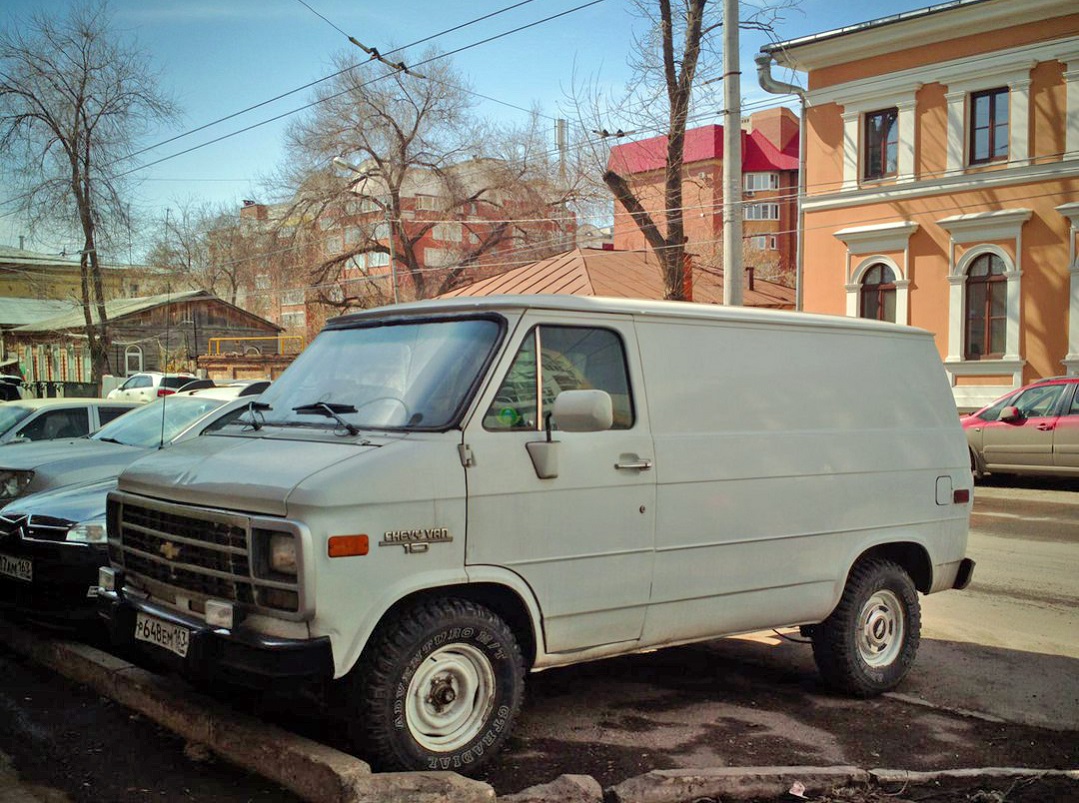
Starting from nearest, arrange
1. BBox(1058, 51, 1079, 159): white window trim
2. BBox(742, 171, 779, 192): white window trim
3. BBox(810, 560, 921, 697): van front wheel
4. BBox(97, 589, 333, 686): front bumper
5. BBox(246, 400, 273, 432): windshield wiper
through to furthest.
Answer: BBox(97, 589, 333, 686): front bumper, BBox(246, 400, 273, 432): windshield wiper, BBox(810, 560, 921, 697): van front wheel, BBox(1058, 51, 1079, 159): white window trim, BBox(742, 171, 779, 192): white window trim

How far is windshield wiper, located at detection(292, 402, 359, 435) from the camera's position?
473 cm

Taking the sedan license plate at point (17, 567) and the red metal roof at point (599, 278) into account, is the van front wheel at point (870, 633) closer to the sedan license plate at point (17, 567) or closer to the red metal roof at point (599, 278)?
the sedan license plate at point (17, 567)

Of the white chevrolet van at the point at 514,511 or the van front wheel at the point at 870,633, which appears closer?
the white chevrolet van at the point at 514,511

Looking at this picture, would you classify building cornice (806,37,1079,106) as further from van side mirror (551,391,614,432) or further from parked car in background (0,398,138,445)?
van side mirror (551,391,614,432)

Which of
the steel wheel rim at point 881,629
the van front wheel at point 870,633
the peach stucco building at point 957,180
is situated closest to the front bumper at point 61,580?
the van front wheel at point 870,633

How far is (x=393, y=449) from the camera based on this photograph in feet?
14.4

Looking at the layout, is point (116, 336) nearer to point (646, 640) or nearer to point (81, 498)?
point (81, 498)

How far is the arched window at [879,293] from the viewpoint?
28391 mm

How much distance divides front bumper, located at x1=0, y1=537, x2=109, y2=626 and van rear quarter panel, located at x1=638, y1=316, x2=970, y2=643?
12.2 ft

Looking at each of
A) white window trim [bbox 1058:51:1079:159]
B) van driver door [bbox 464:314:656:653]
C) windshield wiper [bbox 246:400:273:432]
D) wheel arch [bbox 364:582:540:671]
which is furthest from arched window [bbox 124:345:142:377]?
wheel arch [bbox 364:582:540:671]

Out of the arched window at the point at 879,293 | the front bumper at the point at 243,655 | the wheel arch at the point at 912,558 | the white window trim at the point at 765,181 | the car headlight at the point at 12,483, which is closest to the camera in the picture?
the front bumper at the point at 243,655

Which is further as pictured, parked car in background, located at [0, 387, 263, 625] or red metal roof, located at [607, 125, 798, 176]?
red metal roof, located at [607, 125, 798, 176]

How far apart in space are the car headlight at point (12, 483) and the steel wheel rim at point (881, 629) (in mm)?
6795

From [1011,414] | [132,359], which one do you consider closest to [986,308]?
[1011,414]
